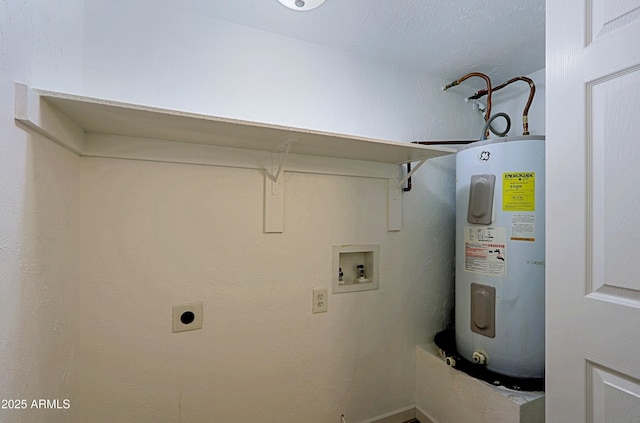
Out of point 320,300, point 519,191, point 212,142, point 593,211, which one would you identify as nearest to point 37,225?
point 212,142

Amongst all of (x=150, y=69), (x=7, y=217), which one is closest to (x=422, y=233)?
(x=150, y=69)

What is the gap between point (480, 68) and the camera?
163 centimetres

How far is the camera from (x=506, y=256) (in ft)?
4.22

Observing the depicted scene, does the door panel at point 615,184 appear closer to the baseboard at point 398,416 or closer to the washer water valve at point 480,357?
the washer water valve at point 480,357

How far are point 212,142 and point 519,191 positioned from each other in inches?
51.5

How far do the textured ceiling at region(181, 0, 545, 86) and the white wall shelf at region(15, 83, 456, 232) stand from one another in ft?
1.78

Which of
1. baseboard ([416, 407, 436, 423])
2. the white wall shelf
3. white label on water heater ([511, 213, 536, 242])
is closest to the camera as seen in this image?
the white wall shelf

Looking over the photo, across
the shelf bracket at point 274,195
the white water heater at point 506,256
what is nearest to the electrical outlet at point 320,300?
the shelf bracket at point 274,195

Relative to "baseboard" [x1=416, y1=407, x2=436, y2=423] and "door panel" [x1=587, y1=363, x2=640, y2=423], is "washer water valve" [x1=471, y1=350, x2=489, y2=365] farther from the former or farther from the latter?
"door panel" [x1=587, y1=363, x2=640, y2=423]

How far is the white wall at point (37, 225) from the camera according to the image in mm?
629

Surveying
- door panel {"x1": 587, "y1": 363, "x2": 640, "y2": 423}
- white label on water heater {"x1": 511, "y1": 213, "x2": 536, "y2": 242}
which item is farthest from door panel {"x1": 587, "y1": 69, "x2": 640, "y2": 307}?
white label on water heater {"x1": 511, "y1": 213, "x2": 536, "y2": 242}

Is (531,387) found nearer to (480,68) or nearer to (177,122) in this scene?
(480,68)

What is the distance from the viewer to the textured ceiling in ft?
3.85

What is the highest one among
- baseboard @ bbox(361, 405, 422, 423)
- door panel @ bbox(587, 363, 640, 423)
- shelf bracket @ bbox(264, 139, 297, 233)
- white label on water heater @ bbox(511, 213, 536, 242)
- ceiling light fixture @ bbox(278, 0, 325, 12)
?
ceiling light fixture @ bbox(278, 0, 325, 12)
